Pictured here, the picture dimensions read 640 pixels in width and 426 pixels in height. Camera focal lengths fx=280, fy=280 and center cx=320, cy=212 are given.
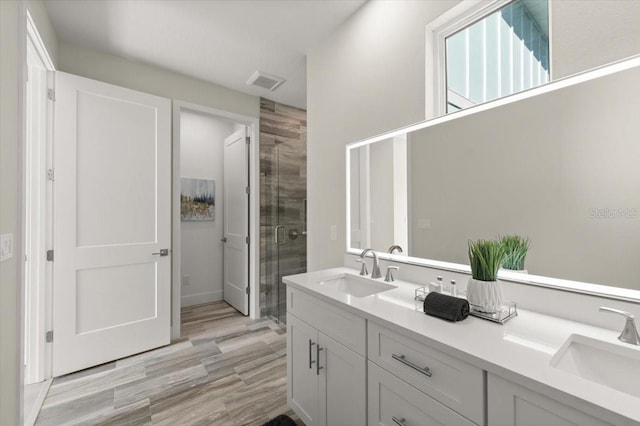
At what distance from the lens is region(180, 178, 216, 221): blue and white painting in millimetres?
3679

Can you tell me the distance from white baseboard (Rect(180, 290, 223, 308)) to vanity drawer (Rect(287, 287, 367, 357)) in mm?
2589

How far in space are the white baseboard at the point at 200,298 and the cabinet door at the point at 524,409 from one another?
3.72 m

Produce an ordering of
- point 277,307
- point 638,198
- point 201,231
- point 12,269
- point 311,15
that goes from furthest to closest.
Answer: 1. point 201,231
2. point 277,307
3. point 311,15
4. point 12,269
5. point 638,198

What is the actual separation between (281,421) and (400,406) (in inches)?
38.1

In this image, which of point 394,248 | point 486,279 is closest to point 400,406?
point 486,279

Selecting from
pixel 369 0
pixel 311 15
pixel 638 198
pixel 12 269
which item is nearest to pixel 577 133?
pixel 638 198

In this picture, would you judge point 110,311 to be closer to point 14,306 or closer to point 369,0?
point 14,306

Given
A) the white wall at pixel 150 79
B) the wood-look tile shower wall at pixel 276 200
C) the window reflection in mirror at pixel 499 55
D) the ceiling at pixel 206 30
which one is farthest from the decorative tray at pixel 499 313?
the white wall at pixel 150 79

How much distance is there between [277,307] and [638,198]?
298 cm

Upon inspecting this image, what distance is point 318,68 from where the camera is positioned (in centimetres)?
236

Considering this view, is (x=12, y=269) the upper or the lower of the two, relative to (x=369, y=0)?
lower

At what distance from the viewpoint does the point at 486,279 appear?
108 centimetres

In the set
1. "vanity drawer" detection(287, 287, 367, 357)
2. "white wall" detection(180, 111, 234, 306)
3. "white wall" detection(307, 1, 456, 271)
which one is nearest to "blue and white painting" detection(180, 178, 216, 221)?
"white wall" detection(180, 111, 234, 306)

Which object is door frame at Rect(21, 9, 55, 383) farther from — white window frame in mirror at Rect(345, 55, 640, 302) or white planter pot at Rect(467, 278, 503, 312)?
white planter pot at Rect(467, 278, 503, 312)
